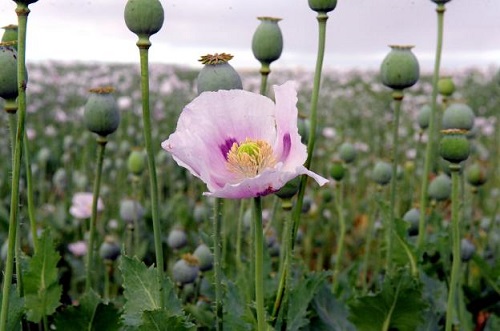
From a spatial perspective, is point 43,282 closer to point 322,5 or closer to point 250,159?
point 250,159

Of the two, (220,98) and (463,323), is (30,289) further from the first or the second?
(463,323)

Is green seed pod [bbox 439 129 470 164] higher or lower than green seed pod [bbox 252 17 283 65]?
lower

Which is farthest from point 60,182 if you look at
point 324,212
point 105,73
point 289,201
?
point 105,73

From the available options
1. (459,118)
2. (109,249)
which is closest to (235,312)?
(459,118)

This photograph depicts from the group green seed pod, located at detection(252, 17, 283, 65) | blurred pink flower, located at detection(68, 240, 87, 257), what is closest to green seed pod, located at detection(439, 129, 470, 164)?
green seed pod, located at detection(252, 17, 283, 65)

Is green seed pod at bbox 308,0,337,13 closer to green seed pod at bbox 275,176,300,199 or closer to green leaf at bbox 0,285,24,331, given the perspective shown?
green seed pod at bbox 275,176,300,199
